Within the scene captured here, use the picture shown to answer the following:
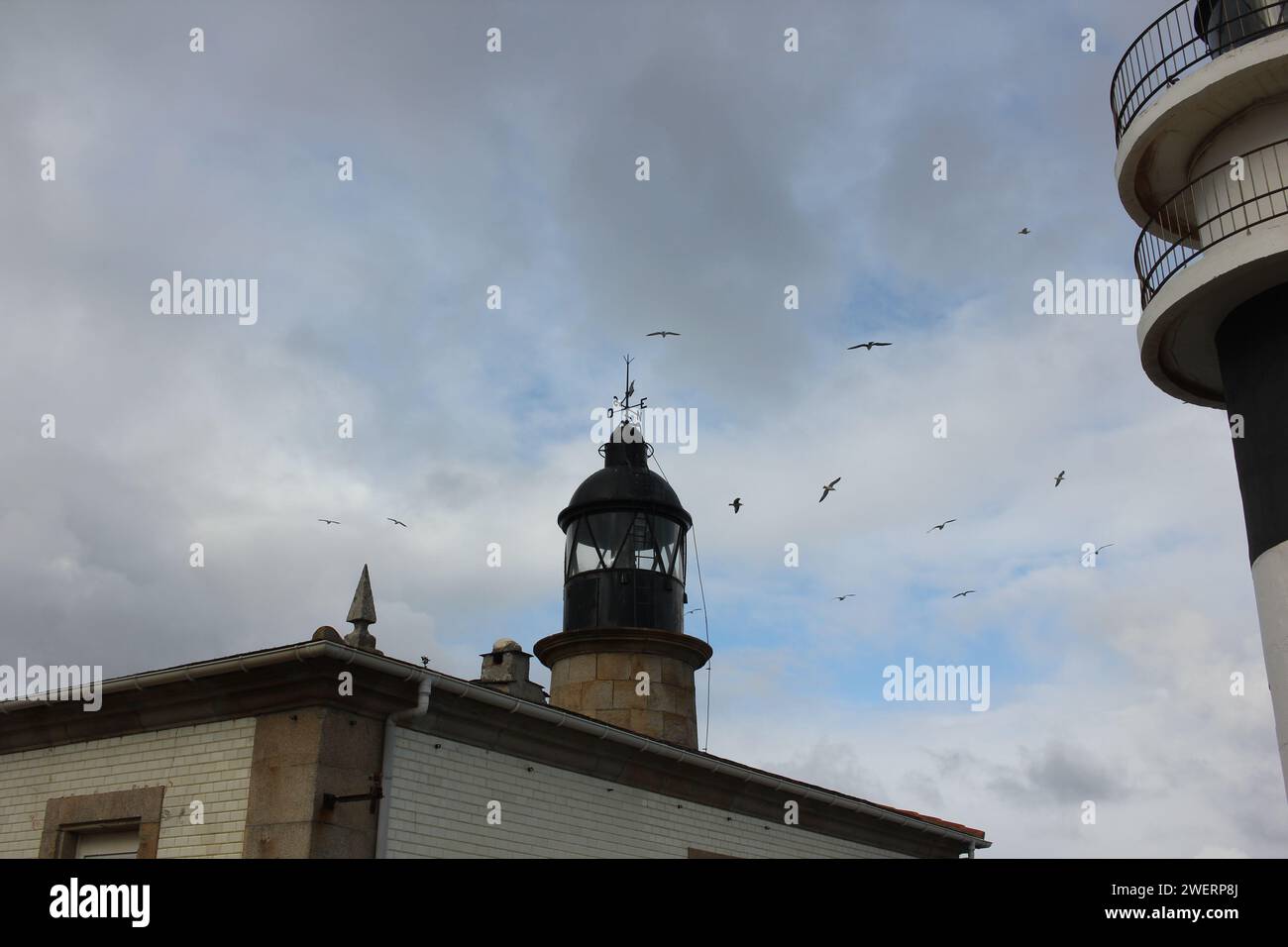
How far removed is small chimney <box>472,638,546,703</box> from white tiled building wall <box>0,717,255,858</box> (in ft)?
17.0

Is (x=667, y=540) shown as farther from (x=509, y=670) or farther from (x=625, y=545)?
(x=509, y=670)

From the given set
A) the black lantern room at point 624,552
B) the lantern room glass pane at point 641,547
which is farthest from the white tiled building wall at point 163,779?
the lantern room glass pane at point 641,547

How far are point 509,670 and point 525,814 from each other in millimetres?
4014

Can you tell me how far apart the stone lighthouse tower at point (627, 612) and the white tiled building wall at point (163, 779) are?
8.41 metres

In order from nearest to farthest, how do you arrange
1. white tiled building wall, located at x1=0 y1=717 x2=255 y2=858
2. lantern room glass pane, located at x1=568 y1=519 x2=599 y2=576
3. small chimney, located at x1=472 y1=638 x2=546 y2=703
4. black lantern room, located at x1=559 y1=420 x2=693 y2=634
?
white tiled building wall, located at x1=0 y1=717 x2=255 y2=858 → small chimney, located at x1=472 y1=638 x2=546 y2=703 → black lantern room, located at x1=559 y1=420 x2=693 y2=634 → lantern room glass pane, located at x1=568 y1=519 x2=599 y2=576

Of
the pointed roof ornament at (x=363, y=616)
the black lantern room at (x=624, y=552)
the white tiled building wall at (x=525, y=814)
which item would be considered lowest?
the white tiled building wall at (x=525, y=814)

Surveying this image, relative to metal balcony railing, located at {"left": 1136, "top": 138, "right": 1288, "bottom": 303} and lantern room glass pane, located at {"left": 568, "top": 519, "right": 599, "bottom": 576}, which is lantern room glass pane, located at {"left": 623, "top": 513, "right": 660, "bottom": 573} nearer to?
lantern room glass pane, located at {"left": 568, "top": 519, "right": 599, "bottom": 576}

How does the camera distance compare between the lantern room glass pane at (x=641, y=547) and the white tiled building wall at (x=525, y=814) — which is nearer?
the white tiled building wall at (x=525, y=814)

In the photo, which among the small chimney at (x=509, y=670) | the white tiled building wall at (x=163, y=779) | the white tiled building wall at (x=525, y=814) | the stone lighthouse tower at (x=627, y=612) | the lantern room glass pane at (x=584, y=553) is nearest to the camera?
the white tiled building wall at (x=163, y=779)

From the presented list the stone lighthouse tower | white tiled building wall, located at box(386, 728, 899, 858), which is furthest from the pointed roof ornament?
the stone lighthouse tower

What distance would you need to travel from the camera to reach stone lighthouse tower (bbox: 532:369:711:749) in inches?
836

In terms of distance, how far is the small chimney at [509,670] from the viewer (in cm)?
1814

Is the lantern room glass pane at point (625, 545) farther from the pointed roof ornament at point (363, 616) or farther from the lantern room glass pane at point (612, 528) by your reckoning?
the pointed roof ornament at point (363, 616)
